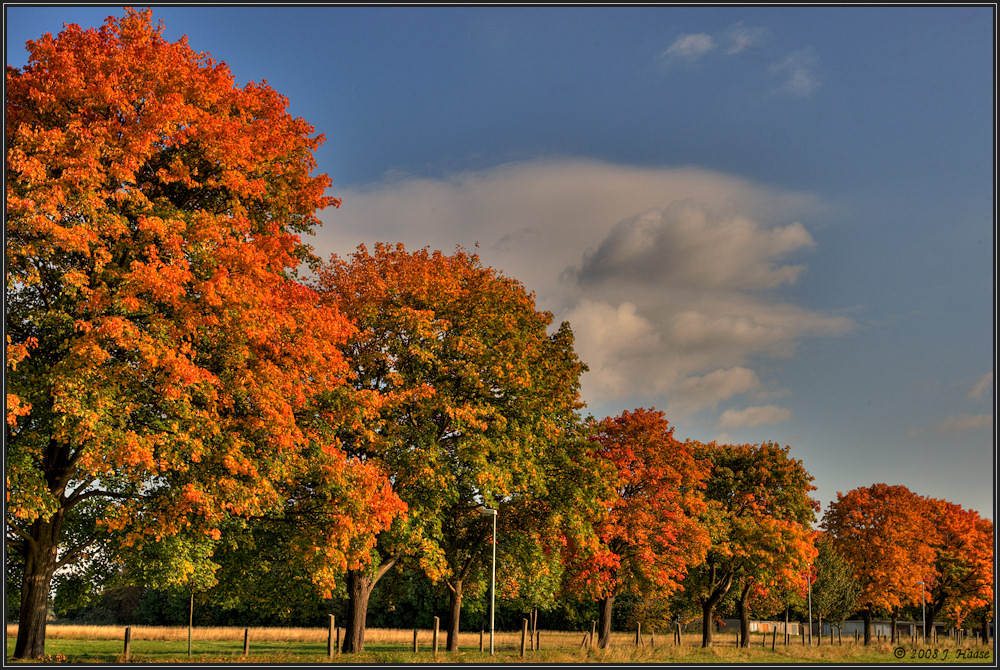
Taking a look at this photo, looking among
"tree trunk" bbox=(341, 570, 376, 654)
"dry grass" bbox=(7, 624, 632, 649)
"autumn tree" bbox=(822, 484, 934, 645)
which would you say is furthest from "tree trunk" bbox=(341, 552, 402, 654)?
"autumn tree" bbox=(822, 484, 934, 645)

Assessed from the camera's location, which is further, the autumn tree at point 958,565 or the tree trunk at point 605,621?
the autumn tree at point 958,565

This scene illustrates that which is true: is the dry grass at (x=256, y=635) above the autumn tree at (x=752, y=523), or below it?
below

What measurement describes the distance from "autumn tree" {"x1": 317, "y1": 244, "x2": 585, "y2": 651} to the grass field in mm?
3623

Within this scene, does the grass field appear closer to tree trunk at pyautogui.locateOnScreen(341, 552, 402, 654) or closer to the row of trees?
tree trunk at pyautogui.locateOnScreen(341, 552, 402, 654)

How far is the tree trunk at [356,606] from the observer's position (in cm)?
2903

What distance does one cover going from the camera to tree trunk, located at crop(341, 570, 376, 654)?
29031 millimetres

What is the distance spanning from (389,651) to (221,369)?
736 inches

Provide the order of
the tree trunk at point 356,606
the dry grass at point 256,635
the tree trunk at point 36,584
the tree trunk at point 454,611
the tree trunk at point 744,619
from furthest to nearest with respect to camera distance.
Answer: the tree trunk at point 744,619 < the dry grass at point 256,635 < the tree trunk at point 454,611 < the tree trunk at point 356,606 < the tree trunk at point 36,584

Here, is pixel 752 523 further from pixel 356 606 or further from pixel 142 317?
pixel 142 317

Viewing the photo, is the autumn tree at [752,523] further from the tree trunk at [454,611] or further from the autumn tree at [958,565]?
the autumn tree at [958,565]

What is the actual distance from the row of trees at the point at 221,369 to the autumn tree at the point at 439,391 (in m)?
0.10

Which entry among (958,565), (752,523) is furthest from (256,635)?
(958,565)

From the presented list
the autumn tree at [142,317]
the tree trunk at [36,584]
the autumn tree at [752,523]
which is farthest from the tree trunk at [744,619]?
the tree trunk at [36,584]

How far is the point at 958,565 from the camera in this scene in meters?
68.8
